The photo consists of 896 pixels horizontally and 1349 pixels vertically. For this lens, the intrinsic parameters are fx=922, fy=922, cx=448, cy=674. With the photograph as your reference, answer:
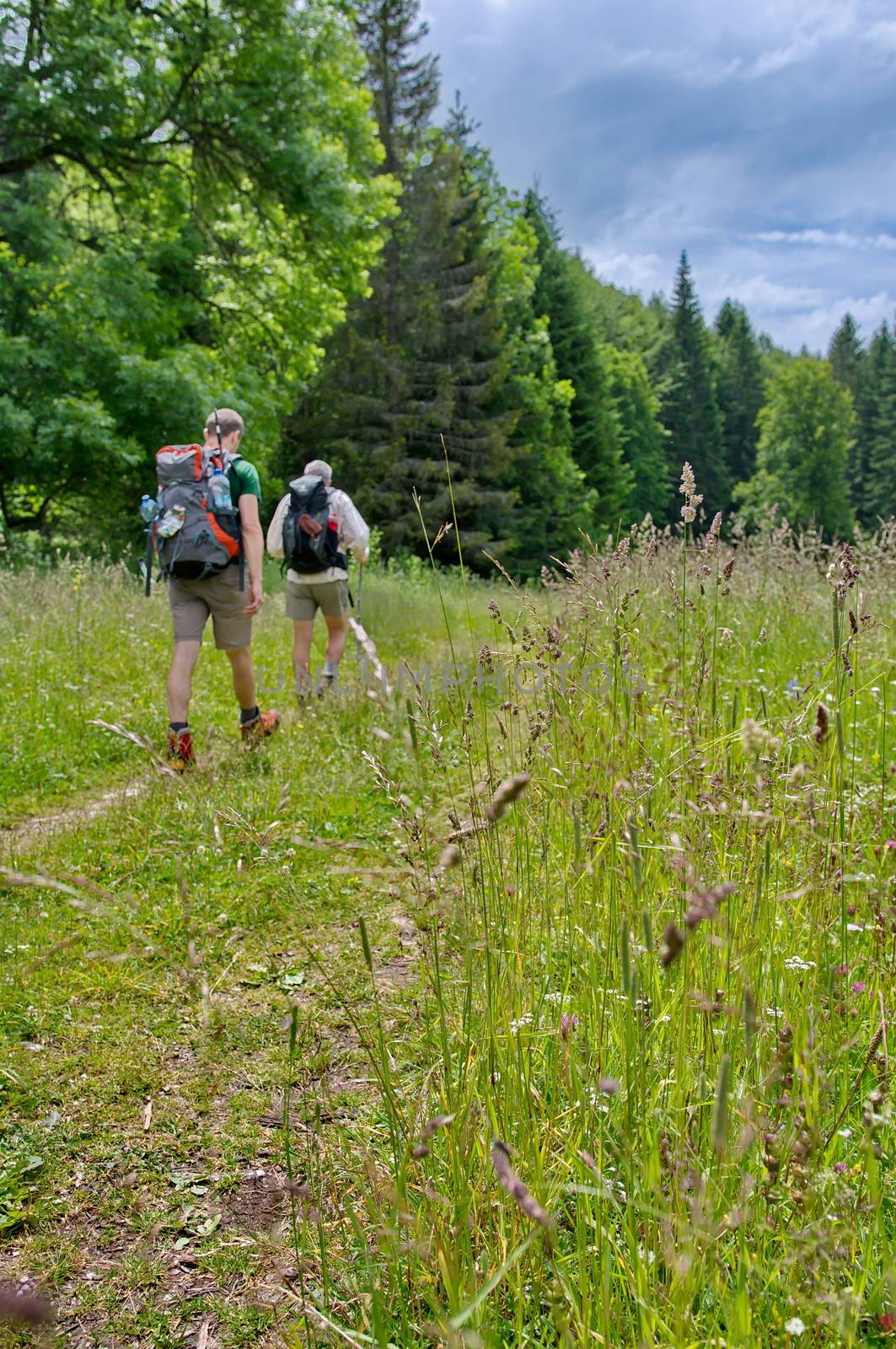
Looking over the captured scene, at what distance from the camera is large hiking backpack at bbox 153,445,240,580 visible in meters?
5.64

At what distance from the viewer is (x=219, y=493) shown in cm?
573

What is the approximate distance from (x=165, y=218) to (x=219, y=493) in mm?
15885

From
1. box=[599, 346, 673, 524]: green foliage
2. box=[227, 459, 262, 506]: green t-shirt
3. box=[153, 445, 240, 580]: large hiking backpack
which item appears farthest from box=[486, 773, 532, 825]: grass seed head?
box=[599, 346, 673, 524]: green foliage

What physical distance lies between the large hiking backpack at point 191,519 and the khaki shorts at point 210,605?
13cm

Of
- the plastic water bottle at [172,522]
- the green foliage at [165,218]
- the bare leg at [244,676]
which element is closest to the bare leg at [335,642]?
the bare leg at [244,676]

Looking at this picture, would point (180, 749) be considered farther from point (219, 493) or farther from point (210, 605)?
point (219, 493)

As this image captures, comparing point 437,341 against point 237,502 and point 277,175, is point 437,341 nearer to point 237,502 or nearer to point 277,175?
point 277,175

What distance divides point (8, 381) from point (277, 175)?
6236 millimetres

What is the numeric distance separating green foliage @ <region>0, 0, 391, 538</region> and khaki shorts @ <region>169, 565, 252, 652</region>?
11125 millimetres

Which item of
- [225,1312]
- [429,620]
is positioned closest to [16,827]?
[225,1312]

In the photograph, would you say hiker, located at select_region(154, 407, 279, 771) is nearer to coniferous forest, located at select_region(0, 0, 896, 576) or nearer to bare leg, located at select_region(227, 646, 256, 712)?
bare leg, located at select_region(227, 646, 256, 712)

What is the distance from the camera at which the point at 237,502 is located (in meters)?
5.89

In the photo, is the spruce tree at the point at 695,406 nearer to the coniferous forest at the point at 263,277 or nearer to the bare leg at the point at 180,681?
the coniferous forest at the point at 263,277

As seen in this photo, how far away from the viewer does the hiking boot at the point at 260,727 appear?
613 centimetres
